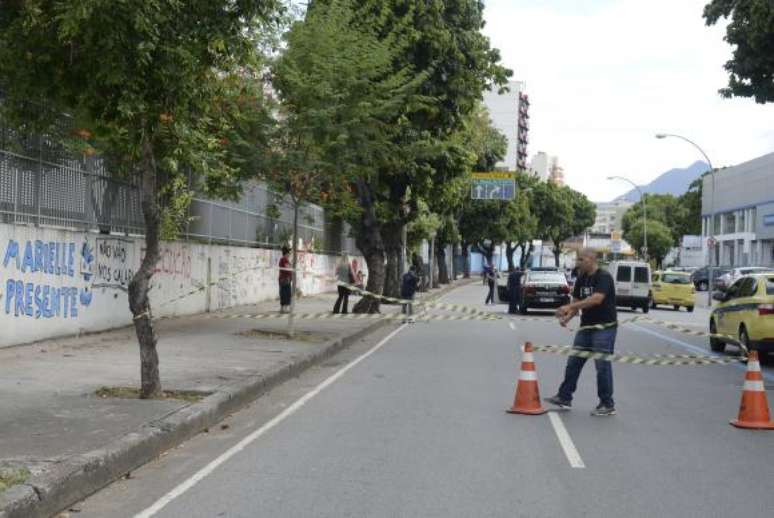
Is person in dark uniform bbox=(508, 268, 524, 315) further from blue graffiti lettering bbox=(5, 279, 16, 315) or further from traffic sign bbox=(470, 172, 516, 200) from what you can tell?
blue graffiti lettering bbox=(5, 279, 16, 315)

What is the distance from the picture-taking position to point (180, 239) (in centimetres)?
2166

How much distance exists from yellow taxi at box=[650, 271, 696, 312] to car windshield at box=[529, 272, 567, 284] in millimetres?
8162

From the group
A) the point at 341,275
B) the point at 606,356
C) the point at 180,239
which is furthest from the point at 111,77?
the point at 341,275

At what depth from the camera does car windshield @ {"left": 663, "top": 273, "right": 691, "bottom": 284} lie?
120 ft

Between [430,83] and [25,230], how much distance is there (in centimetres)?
1147

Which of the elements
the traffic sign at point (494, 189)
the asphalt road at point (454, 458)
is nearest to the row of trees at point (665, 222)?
the traffic sign at point (494, 189)

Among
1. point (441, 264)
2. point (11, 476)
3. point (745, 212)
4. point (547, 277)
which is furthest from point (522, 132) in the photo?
point (11, 476)

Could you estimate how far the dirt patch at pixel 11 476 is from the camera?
5.64 meters

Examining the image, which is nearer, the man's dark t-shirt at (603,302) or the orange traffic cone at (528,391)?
the orange traffic cone at (528,391)

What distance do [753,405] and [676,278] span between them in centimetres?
2844

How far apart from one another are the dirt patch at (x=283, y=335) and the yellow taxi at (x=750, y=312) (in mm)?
7400

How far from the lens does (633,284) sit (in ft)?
109

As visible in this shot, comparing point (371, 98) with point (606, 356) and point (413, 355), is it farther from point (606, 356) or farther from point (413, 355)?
point (606, 356)

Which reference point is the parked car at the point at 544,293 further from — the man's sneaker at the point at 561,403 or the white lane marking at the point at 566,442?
the white lane marking at the point at 566,442
